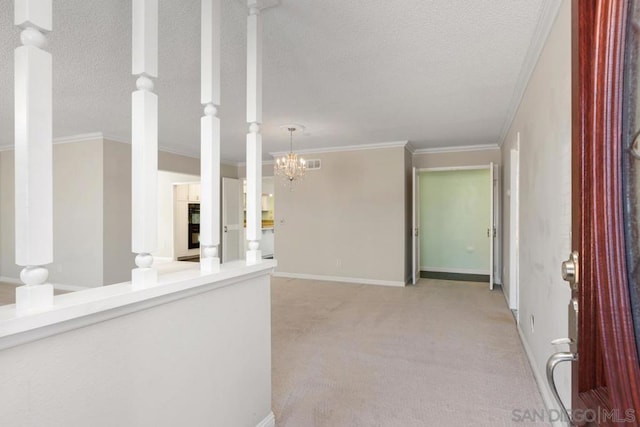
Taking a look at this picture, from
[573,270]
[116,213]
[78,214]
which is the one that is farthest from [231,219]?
[573,270]

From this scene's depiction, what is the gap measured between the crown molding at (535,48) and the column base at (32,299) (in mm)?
2697

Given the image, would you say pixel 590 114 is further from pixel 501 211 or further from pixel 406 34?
pixel 501 211

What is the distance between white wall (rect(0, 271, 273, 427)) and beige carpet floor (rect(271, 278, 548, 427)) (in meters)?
0.51

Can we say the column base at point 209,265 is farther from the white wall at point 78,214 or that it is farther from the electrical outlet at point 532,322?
the white wall at point 78,214

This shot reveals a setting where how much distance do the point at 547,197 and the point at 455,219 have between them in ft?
17.9

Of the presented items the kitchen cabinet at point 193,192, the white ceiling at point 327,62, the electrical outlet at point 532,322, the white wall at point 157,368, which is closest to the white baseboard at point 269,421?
the white wall at point 157,368

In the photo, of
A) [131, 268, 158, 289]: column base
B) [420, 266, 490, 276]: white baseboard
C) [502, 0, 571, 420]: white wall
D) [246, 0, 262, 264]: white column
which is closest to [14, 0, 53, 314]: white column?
[131, 268, 158, 289]: column base

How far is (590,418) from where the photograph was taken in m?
0.61

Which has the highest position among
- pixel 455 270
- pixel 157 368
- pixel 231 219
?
pixel 231 219

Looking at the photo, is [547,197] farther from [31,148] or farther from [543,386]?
[31,148]

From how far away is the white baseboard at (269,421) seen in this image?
1829mm

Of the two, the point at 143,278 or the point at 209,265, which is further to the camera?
the point at 209,265

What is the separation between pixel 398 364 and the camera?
270 cm

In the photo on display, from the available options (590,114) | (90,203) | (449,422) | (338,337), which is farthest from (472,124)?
(90,203)
